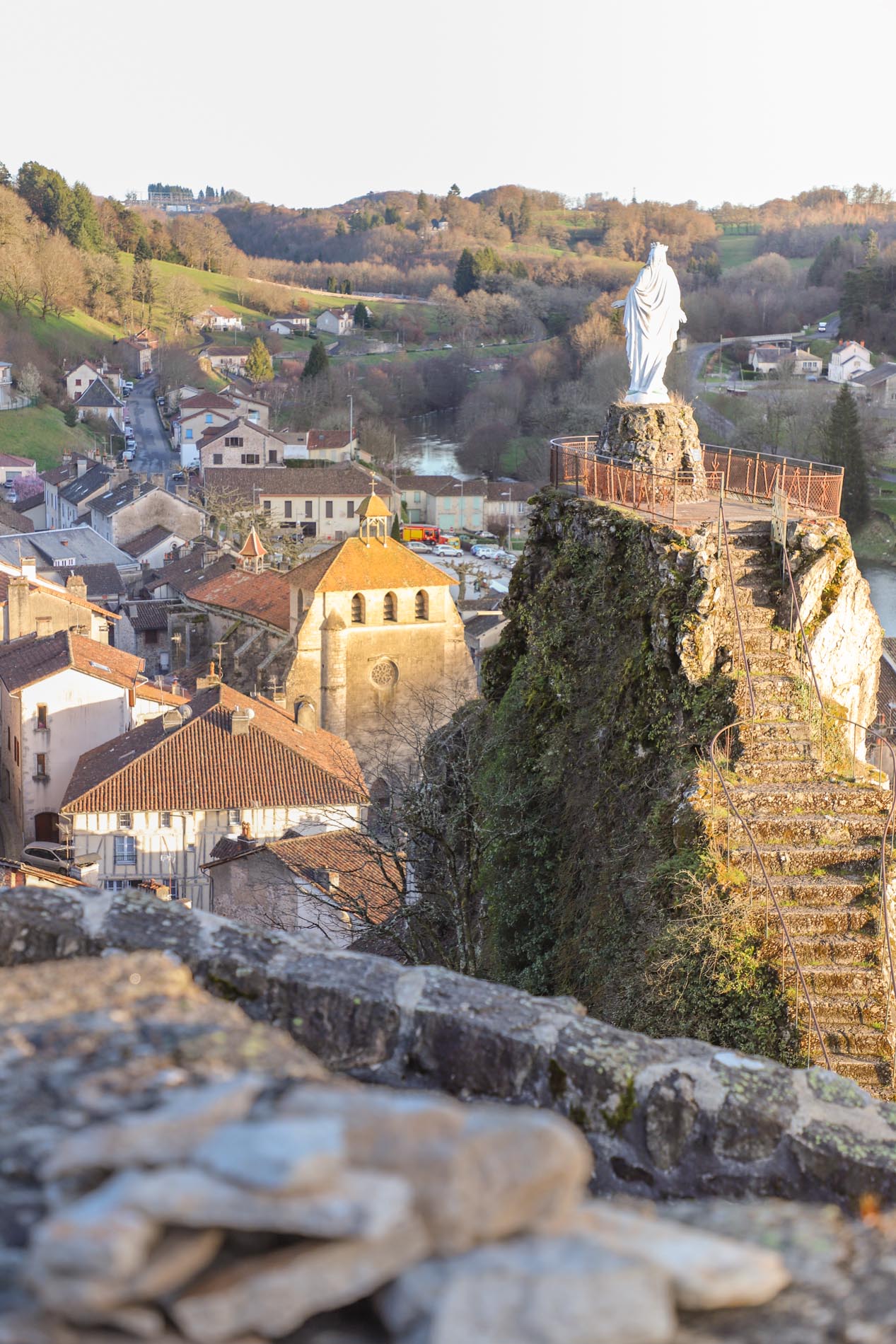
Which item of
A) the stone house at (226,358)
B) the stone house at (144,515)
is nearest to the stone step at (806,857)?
the stone house at (144,515)

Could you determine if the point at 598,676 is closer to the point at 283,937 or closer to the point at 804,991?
the point at 804,991

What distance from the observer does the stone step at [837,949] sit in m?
10.5

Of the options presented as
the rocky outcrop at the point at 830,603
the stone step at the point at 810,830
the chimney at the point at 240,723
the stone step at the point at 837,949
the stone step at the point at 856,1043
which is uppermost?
the rocky outcrop at the point at 830,603

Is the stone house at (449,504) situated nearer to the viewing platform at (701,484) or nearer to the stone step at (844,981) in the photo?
the viewing platform at (701,484)

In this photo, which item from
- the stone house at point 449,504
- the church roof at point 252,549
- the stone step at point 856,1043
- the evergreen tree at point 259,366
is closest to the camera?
the stone step at point 856,1043

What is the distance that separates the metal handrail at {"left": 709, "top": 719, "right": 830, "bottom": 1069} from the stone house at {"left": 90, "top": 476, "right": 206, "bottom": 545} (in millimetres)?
60832

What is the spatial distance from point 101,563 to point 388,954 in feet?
156

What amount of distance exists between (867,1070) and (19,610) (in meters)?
34.5

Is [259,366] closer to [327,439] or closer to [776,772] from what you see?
[327,439]

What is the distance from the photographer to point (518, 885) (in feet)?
45.3

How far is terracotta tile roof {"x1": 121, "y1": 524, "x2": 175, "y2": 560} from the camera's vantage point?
221ft

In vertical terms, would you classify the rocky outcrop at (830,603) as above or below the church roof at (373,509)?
above

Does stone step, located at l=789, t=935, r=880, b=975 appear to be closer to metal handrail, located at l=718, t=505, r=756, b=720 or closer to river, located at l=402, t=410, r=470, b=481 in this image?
metal handrail, located at l=718, t=505, r=756, b=720

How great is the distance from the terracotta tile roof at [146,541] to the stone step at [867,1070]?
198 feet
